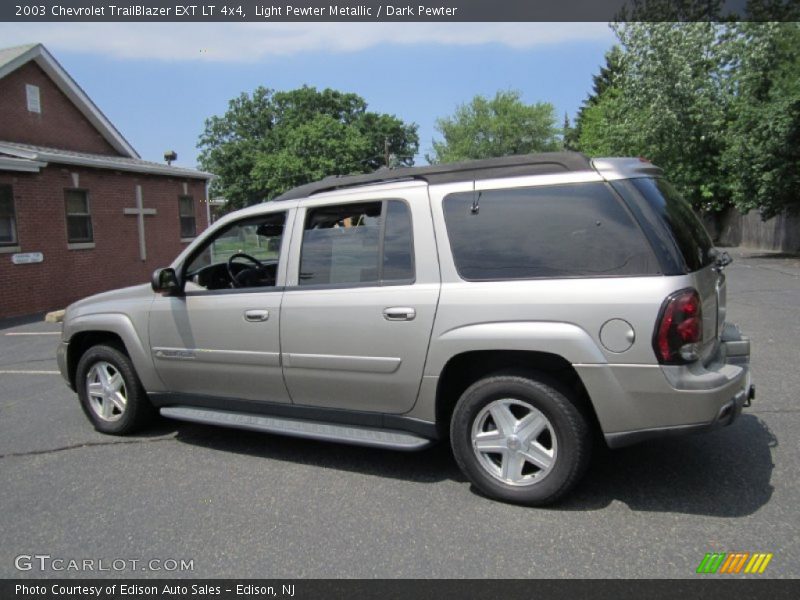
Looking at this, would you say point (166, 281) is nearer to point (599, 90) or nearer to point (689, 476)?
point (689, 476)

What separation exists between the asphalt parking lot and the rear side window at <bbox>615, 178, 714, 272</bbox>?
134 centimetres

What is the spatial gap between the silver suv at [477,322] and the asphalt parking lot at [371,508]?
302mm

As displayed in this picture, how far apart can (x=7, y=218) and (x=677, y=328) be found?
14762 mm

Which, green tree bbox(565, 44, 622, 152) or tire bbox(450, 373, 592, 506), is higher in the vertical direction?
green tree bbox(565, 44, 622, 152)

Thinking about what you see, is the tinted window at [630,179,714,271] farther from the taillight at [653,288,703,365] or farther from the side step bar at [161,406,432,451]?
the side step bar at [161,406,432,451]

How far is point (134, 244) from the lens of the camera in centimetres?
1803

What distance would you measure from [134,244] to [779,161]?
18849 mm

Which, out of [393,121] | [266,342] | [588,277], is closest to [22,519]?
[266,342]

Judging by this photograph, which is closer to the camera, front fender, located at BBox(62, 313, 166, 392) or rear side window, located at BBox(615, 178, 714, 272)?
rear side window, located at BBox(615, 178, 714, 272)

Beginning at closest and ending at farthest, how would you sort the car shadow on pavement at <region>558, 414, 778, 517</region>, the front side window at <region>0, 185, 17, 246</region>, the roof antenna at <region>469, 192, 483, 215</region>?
the car shadow on pavement at <region>558, 414, 778, 517</region> < the roof antenna at <region>469, 192, 483, 215</region> < the front side window at <region>0, 185, 17, 246</region>

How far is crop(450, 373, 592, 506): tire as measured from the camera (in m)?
3.42

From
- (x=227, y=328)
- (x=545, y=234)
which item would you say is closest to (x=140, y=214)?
(x=227, y=328)

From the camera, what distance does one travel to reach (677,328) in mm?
3174
